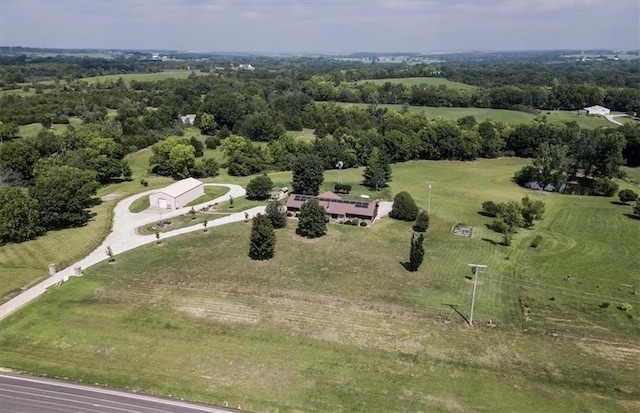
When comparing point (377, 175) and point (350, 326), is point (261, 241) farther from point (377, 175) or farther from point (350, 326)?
point (377, 175)

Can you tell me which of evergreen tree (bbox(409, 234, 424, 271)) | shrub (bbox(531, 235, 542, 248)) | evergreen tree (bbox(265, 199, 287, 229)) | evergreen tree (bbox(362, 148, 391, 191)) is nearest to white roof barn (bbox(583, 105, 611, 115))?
evergreen tree (bbox(362, 148, 391, 191))

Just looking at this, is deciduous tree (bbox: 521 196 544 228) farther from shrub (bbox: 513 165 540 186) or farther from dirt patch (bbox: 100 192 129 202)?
dirt patch (bbox: 100 192 129 202)

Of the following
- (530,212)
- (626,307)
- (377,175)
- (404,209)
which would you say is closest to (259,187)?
(377,175)

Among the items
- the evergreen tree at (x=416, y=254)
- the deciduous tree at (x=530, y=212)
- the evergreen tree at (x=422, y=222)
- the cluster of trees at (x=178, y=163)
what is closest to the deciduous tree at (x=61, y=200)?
the cluster of trees at (x=178, y=163)

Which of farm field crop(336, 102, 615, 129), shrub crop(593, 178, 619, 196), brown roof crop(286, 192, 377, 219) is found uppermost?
farm field crop(336, 102, 615, 129)

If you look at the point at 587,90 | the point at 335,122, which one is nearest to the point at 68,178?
A: the point at 335,122

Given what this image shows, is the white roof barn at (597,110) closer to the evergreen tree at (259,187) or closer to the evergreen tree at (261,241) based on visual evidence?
the evergreen tree at (259,187)
